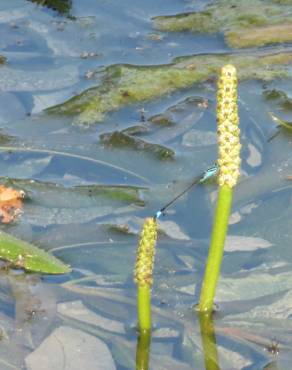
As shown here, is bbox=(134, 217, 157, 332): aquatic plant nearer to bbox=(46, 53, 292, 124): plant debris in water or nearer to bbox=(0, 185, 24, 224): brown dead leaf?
bbox=(0, 185, 24, 224): brown dead leaf

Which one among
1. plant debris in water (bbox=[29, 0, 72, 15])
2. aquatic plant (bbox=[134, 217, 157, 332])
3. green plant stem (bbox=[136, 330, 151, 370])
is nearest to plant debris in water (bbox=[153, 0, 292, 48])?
plant debris in water (bbox=[29, 0, 72, 15])

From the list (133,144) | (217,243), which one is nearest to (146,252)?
(217,243)

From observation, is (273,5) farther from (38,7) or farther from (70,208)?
(70,208)

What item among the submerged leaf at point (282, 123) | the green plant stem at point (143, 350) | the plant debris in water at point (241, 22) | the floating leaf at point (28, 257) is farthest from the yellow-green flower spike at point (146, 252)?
the plant debris in water at point (241, 22)

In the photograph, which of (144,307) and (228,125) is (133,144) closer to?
(144,307)

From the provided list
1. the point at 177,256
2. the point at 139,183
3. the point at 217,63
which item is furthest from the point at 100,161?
the point at 217,63

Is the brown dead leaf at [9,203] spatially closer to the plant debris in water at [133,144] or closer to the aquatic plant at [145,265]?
the plant debris in water at [133,144]
